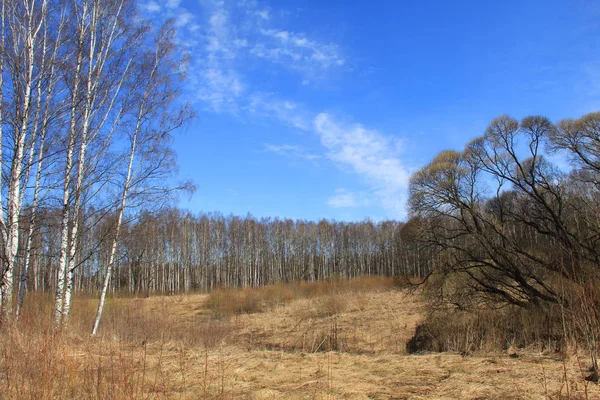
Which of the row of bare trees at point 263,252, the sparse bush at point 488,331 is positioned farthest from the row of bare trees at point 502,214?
the row of bare trees at point 263,252

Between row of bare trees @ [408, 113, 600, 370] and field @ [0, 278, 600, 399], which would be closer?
field @ [0, 278, 600, 399]

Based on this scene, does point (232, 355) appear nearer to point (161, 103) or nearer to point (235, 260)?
point (161, 103)

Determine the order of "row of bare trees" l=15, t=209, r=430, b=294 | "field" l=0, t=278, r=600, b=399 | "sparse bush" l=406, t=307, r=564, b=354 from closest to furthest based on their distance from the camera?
"field" l=0, t=278, r=600, b=399, "sparse bush" l=406, t=307, r=564, b=354, "row of bare trees" l=15, t=209, r=430, b=294

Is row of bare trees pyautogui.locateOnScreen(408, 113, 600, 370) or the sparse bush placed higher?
row of bare trees pyautogui.locateOnScreen(408, 113, 600, 370)

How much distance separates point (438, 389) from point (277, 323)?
17.7m

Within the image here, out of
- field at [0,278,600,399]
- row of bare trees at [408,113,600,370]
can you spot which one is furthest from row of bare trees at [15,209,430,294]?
field at [0,278,600,399]

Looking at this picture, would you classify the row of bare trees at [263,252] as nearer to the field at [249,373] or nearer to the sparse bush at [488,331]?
the sparse bush at [488,331]

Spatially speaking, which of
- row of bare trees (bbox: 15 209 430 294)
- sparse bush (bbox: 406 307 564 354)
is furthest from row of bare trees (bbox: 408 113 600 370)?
row of bare trees (bbox: 15 209 430 294)

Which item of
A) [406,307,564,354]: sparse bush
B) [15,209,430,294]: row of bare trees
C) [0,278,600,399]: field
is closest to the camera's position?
[0,278,600,399]: field

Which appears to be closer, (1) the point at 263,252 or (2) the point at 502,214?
(2) the point at 502,214

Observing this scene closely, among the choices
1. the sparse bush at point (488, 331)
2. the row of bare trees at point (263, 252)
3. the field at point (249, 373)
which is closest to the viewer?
the field at point (249, 373)

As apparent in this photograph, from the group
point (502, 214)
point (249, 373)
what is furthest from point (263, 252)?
point (249, 373)

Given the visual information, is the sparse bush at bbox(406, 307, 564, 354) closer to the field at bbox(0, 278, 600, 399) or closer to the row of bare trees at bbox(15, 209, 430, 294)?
the field at bbox(0, 278, 600, 399)

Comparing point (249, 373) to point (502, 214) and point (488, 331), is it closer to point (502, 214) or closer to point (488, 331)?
point (488, 331)
